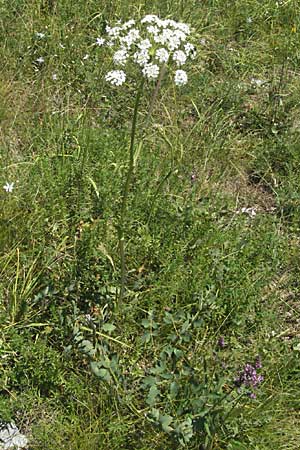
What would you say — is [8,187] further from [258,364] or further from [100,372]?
[258,364]

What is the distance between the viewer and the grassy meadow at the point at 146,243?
2.25 m

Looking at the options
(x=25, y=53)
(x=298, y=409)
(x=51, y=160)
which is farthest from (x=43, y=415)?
(x=25, y=53)

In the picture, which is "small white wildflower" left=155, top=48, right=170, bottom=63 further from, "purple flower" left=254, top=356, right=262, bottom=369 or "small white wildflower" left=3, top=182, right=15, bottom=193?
"purple flower" left=254, top=356, right=262, bottom=369

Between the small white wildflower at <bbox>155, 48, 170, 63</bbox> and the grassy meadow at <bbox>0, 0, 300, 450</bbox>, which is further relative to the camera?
the grassy meadow at <bbox>0, 0, 300, 450</bbox>

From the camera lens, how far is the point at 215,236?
2.78 meters

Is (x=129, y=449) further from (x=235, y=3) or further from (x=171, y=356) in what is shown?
(x=235, y=3)

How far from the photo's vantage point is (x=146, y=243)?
268cm

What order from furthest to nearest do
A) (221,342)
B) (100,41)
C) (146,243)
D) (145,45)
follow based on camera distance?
(100,41) → (146,243) → (221,342) → (145,45)

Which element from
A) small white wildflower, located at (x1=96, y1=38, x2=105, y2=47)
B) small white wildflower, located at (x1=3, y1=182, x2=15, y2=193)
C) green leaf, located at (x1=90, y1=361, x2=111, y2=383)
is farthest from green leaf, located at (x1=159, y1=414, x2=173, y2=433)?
small white wildflower, located at (x1=96, y1=38, x2=105, y2=47)

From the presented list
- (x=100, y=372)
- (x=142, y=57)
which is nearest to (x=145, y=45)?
(x=142, y=57)

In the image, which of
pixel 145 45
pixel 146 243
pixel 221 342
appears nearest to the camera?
pixel 145 45

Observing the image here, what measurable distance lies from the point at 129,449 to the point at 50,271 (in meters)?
0.79

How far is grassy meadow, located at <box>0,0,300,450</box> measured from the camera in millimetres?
2250

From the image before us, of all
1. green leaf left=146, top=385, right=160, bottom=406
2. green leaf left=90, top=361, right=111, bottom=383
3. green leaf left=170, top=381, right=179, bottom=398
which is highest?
green leaf left=90, top=361, right=111, bottom=383
